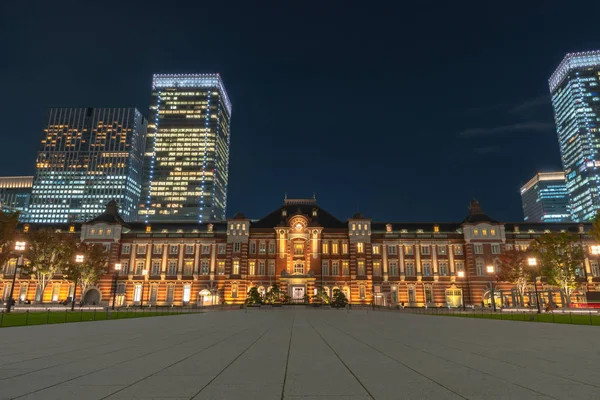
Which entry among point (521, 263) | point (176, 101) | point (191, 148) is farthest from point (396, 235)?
point (176, 101)

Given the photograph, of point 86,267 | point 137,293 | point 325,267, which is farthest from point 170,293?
point 325,267

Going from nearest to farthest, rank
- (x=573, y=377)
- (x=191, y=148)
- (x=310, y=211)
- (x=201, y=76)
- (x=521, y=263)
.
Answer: (x=573, y=377), (x=521, y=263), (x=310, y=211), (x=191, y=148), (x=201, y=76)

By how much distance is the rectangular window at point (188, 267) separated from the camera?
7183cm

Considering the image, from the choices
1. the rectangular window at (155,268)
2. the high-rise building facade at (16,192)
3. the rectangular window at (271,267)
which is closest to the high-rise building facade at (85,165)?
the high-rise building facade at (16,192)

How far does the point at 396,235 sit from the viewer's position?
239 feet

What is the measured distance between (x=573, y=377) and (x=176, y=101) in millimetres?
196064

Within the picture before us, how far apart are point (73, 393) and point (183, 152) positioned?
589ft

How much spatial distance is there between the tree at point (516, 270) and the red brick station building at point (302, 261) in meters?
5.78

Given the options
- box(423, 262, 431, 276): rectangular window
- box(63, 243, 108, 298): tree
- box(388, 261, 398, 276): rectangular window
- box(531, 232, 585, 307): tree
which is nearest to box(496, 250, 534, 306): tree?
box(531, 232, 585, 307): tree

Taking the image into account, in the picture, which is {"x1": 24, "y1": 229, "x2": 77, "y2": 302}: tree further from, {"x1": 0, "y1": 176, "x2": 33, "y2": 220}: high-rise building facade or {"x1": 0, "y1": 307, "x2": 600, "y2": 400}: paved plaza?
{"x1": 0, "y1": 176, "x2": 33, "y2": 220}: high-rise building facade

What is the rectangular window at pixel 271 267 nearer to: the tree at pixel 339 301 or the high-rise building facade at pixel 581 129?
the tree at pixel 339 301

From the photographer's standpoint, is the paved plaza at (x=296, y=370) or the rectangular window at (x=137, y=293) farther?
the rectangular window at (x=137, y=293)

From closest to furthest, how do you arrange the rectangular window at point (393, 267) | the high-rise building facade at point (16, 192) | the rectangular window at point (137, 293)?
the rectangular window at point (137, 293)
the rectangular window at point (393, 267)
the high-rise building facade at point (16, 192)

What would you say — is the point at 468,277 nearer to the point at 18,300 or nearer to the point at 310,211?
the point at 310,211
